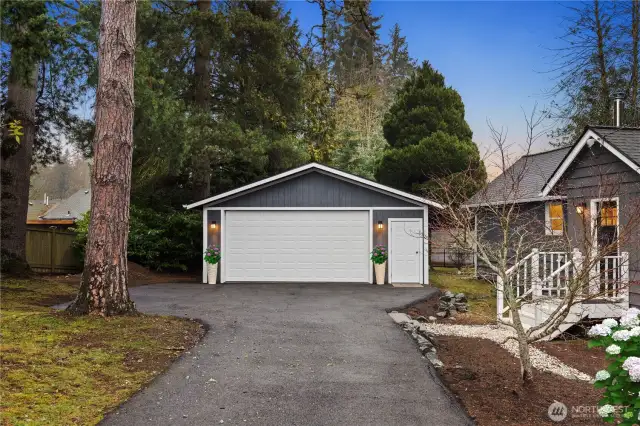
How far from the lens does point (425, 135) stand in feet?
68.1

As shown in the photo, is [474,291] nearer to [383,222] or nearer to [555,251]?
[383,222]

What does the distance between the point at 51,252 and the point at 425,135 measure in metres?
14.7

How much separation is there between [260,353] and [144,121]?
33.6 feet

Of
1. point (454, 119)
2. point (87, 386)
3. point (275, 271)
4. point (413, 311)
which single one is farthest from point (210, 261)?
point (454, 119)

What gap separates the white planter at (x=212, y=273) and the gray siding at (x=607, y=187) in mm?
9243

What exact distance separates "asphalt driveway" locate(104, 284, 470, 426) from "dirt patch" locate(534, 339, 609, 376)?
2.28m

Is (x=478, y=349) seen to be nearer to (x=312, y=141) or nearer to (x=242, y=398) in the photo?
(x=242, y=398)

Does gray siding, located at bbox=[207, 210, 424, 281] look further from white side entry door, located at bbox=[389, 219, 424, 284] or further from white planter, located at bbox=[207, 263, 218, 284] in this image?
white planter, located at bbox=[207, 263, 218, 284]

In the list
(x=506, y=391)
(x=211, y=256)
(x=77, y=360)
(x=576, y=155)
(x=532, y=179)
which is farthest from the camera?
(x=532, y=179)

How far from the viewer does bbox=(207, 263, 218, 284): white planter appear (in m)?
14.1

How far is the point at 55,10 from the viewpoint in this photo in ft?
34.5

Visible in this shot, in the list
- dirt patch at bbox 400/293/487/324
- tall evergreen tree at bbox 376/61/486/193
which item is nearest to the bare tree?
dirt patch at bbox 400/293/487/324

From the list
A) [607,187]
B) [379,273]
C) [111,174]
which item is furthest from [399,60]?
[111,174]

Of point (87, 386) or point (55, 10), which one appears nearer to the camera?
point (87, 386)
